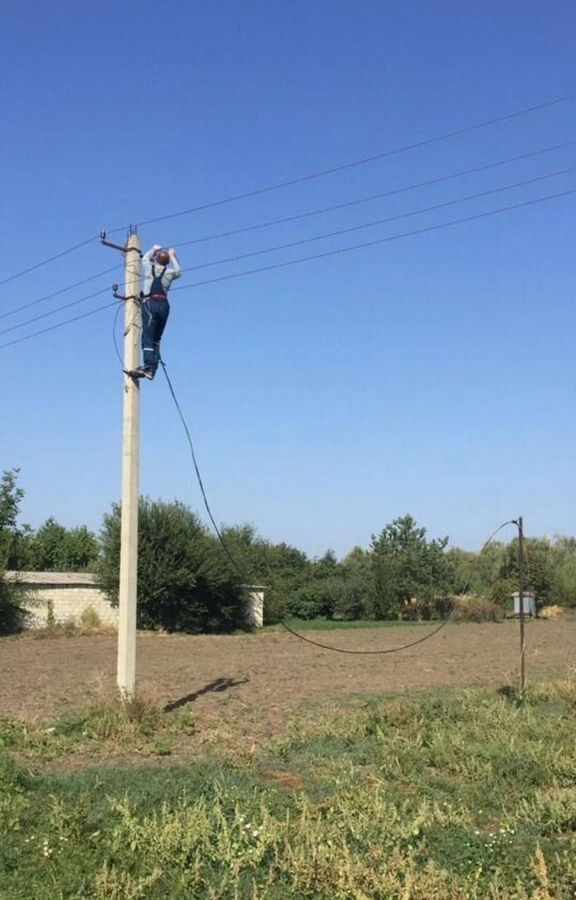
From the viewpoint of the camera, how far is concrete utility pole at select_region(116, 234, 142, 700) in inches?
466

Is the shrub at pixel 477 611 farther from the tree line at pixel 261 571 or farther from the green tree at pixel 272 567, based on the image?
the green tree at pixel 272 567

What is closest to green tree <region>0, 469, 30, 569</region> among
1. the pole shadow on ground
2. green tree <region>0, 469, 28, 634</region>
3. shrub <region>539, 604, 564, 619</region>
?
green tree <region>0, 469, 28, 634</region>

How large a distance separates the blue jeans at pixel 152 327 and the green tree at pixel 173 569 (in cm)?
2765

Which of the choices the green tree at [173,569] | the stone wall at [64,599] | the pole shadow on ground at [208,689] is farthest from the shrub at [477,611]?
the pole shadow on ground at [208,689]

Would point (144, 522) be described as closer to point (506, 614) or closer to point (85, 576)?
point (85, 576)

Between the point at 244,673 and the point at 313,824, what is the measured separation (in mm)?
12960

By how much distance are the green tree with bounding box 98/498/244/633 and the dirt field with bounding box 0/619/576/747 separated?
21.9 feet

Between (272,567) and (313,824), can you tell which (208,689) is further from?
(272,567)

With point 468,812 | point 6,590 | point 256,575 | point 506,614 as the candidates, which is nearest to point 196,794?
point 468,812

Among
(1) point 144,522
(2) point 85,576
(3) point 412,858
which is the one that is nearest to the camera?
(3) point 412,858

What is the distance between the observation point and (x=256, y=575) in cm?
5359

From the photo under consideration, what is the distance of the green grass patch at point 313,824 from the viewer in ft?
17.1

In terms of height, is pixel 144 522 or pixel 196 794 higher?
pixel 144 522

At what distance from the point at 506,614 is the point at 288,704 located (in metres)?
46.5
